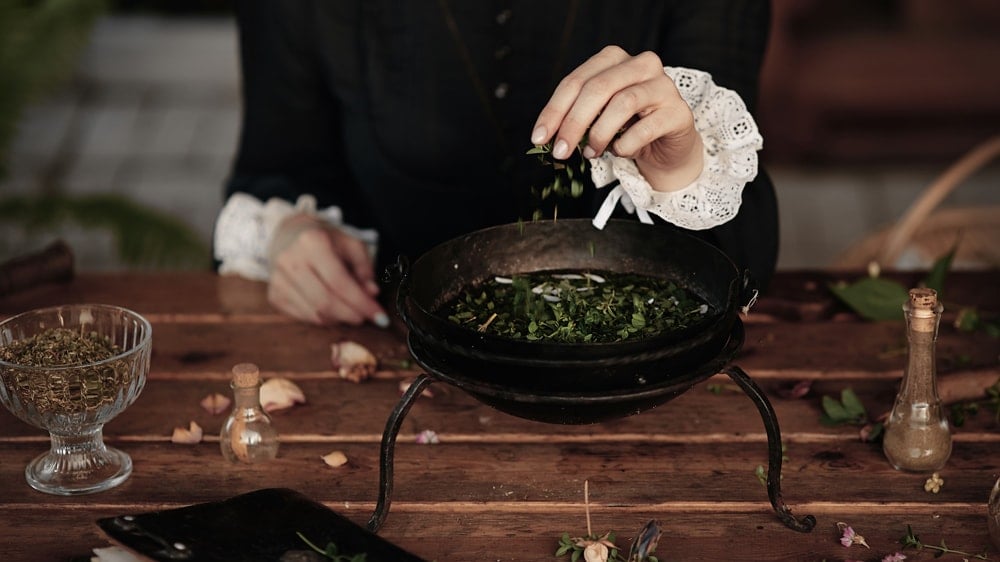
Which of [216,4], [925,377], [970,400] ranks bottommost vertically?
[216,4]

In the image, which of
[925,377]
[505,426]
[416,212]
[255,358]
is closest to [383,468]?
[505,426]

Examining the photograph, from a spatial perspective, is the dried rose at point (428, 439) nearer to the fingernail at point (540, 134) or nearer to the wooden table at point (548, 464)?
the wooden table at point (548, 464)

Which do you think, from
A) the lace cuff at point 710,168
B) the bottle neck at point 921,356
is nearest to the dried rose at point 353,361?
the lace cuff at point 710,168

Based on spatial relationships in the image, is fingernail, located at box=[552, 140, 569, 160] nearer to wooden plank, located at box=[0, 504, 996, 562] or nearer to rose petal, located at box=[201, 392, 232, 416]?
wooden plank, located at box=[0, 504, 996, 562]

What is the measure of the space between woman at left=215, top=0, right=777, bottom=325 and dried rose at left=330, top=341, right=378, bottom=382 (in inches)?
5.6

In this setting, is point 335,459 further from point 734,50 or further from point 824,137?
point 824,137

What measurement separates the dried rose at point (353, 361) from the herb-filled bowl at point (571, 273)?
305 mm

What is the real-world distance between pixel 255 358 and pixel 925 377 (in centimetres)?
106

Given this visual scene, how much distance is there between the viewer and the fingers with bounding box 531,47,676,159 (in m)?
1.46

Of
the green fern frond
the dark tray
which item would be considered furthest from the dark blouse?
the green fern frond

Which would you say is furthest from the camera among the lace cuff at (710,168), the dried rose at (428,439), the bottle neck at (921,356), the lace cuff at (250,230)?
the lace cuff at (250,230)

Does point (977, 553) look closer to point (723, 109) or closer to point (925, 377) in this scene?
point (925, 377)

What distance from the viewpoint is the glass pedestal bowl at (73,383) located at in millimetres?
1537

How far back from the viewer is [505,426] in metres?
1.76
